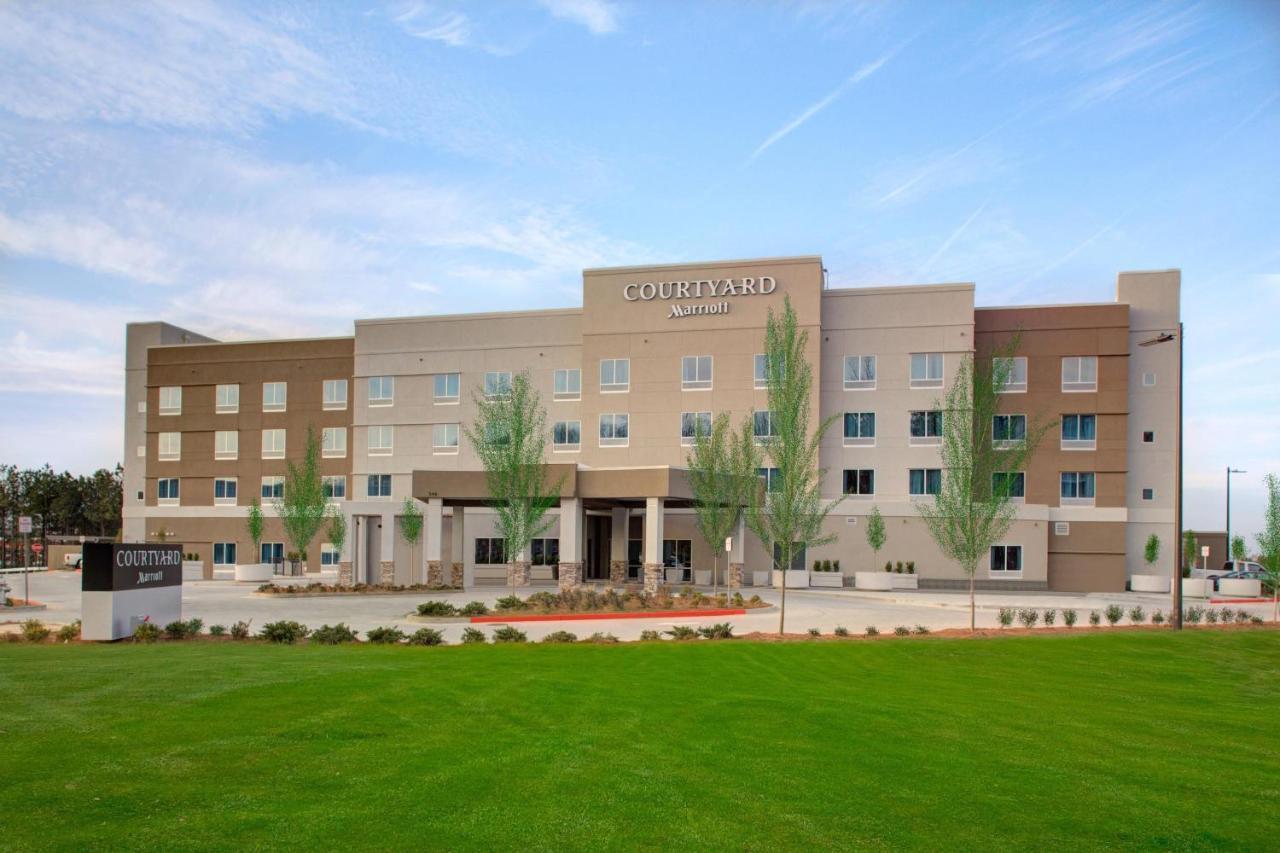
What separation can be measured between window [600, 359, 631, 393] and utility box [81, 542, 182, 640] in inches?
1247

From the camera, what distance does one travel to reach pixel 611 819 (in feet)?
25.7

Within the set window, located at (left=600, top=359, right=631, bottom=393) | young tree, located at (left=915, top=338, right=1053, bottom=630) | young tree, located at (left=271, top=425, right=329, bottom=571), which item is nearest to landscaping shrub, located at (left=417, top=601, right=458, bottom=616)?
young tree, located at (left=915, top=338, right=1053, bottom=630)

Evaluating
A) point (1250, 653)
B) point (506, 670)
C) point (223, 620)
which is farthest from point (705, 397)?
Result: point (506, 670)

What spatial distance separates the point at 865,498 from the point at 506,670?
35.9 meters

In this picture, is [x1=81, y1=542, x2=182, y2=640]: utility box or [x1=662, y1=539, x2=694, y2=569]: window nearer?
[x1=81, y1=542, x2=182, y2=640]: utility box

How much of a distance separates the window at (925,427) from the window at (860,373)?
8.85 ft

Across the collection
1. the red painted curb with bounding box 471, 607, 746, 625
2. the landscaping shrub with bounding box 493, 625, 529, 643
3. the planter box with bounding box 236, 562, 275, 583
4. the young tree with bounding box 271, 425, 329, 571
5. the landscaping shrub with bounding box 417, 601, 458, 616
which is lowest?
the planter box with bounding box 236, 562, 275, 583

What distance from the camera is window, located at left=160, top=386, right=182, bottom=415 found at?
62.2 meters

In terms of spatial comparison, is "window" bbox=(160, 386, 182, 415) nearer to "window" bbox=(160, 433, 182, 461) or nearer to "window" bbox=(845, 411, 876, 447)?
"window" bbox=(160, 433, 182, 461)

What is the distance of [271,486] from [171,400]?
947cm

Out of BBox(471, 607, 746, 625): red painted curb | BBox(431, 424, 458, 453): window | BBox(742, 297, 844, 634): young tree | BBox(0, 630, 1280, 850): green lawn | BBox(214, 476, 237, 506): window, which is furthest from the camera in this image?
BBox(214, 476, 237, 506): window

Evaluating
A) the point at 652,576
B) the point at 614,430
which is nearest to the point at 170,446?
the point at 614,430

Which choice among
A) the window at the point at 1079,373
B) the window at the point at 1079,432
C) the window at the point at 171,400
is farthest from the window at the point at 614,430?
the window at the point at 171,400

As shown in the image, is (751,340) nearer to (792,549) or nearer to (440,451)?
(440,451)
